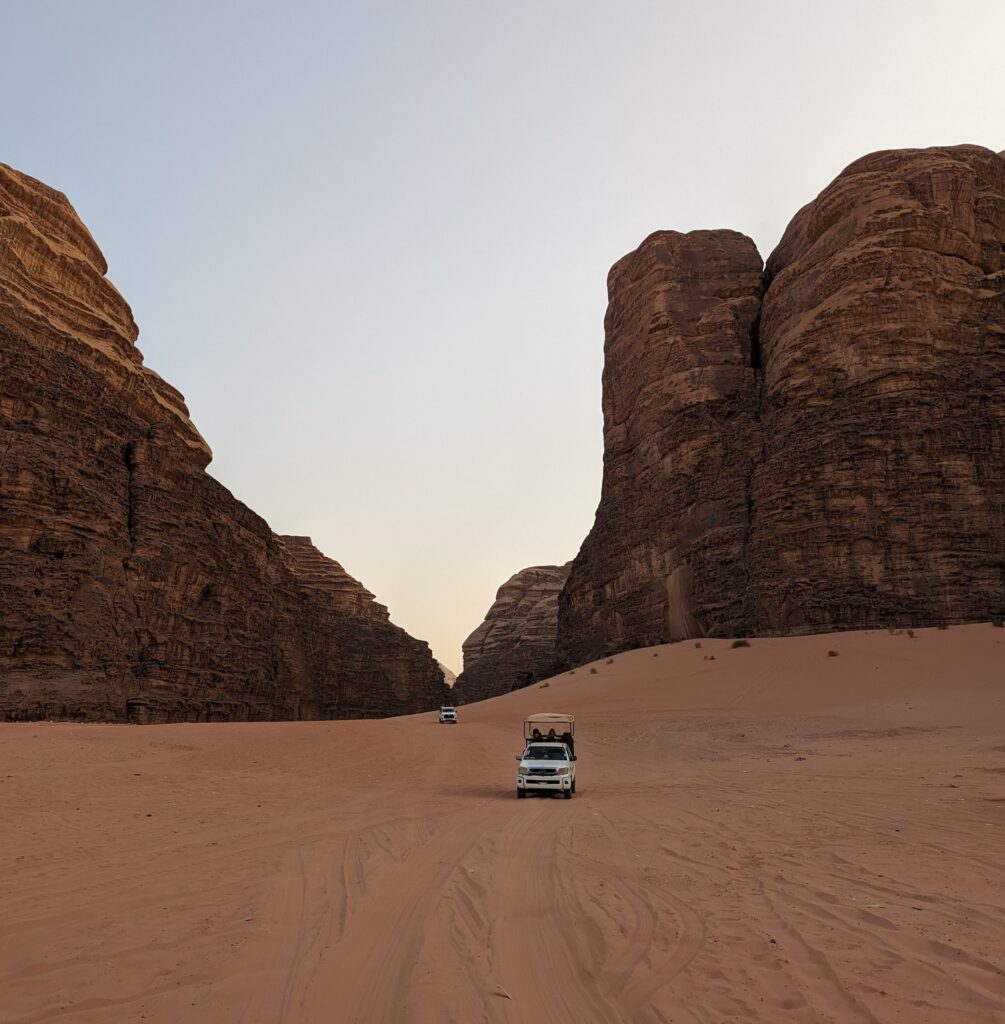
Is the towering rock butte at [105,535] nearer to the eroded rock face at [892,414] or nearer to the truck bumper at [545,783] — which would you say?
the truck bumper at [545,783]

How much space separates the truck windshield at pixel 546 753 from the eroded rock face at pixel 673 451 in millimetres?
30916

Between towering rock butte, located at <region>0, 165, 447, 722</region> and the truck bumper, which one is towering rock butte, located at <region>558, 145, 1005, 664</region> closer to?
towering rock butte, located at <region>0, 165, 447, 722</region>

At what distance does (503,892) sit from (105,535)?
40249mm

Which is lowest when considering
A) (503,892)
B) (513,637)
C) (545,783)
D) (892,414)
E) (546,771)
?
(503,892)

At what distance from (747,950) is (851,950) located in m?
0.65

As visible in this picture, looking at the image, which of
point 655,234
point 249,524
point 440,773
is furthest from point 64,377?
point 655,234

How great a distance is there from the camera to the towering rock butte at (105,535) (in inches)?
1436

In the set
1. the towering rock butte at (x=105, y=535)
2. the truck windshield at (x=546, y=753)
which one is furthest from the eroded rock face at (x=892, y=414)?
the towering rock butte at (x=105, y=535)

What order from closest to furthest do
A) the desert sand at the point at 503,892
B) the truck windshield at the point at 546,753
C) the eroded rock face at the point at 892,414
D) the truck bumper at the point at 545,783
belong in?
the desert sand at the point at 503,892 < the truck bumper at the point at 545,783 < the truck windshield at the point at 546,753 < the eroded rock face at the point at 892,414

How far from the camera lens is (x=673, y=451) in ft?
178

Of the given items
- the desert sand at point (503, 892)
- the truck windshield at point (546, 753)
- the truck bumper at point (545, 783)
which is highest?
the truck windshield at point (546, 753)

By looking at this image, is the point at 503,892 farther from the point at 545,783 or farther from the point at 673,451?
the point at 673,451

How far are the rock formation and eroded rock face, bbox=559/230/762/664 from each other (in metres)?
40.6

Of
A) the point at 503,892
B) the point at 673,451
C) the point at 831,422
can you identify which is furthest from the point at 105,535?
the point at 503,892
